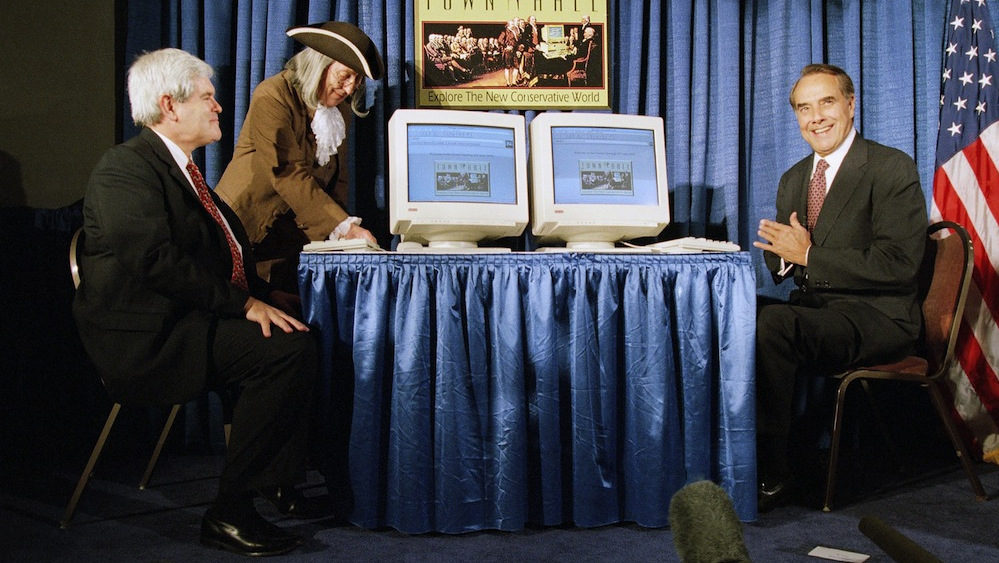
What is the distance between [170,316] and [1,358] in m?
1.43

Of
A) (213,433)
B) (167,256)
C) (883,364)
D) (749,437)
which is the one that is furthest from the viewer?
(213,433)

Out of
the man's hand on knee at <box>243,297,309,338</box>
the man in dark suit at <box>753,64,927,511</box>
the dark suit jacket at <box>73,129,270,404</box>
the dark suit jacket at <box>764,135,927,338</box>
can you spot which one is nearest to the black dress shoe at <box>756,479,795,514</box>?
the man in dark suit at <box>753,64,927,511</box>

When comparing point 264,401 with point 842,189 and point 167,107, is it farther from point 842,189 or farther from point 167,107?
point 842,189

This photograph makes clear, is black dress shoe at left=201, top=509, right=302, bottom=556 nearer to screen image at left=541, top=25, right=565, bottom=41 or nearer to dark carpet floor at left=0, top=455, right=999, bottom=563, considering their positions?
dark carpet floor at left=0, top=455, right=999, bottom=563

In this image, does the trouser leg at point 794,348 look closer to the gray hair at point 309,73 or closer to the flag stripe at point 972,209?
the flag stripe at point 972,209

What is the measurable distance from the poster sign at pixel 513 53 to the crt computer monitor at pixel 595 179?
764 millimetres

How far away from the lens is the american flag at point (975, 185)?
3199mm

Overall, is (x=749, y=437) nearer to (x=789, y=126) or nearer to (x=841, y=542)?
(x=841, y=542)

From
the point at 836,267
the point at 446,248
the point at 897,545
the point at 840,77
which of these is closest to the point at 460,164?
the point at 446,248

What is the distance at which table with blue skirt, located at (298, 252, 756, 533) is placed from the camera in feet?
7.38

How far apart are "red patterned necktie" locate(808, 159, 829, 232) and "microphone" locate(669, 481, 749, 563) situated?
2257 millimetres

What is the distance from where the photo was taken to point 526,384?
234cm

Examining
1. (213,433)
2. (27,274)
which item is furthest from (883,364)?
(27,274)

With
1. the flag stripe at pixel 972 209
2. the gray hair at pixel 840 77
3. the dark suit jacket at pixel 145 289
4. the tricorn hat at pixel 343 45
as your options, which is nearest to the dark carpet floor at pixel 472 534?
the dark suit jacket at pixel 145 289
